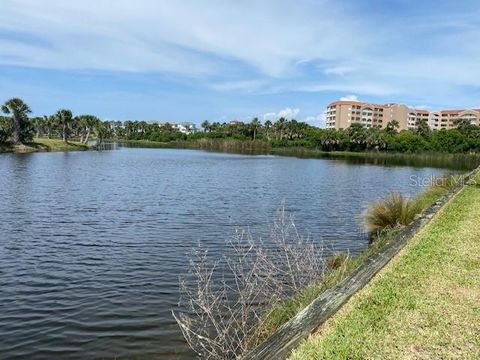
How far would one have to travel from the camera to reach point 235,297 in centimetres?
1134

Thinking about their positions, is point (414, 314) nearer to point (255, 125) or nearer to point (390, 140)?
point (390, 140)

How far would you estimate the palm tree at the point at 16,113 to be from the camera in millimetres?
95625

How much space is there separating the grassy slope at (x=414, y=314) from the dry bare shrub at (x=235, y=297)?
1663 millimetres

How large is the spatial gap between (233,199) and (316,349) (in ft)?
81.9

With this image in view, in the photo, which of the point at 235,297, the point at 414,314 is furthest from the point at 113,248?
the point at 414,314

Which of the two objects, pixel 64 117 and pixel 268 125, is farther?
pixel 268 125

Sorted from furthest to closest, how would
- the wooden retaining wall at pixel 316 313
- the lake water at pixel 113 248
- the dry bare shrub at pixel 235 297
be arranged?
the lake water at pixel 113 248, the dry bare shrub at pixel 235 297, the wooden retaining wall at pixel 316 313

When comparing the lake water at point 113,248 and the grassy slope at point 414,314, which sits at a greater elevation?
the grassy slope at point 414,314

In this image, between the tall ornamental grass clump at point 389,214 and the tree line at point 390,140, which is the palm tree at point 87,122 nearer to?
the tree line at point 390,140

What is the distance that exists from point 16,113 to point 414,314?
10254 centimetres

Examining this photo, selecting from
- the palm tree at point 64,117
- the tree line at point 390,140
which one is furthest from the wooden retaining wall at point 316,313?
the tree line at point 390,140

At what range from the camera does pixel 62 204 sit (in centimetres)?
2581

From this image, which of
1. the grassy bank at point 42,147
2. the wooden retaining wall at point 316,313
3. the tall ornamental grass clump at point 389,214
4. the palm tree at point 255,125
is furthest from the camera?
the palm tree at point 255,125

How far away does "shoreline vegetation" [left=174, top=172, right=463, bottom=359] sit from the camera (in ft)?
26.0
